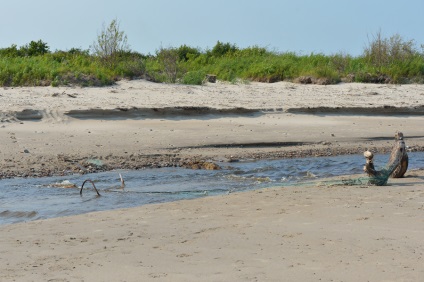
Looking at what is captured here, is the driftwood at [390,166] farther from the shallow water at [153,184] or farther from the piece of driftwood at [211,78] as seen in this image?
the piece of driftwood at [211,78]

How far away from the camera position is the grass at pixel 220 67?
52.9 ft

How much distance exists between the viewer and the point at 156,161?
36.3 ft

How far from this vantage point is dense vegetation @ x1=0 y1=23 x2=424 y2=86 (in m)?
16.2

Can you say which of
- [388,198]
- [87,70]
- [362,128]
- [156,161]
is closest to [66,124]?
[156,161]

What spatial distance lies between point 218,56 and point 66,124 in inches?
495

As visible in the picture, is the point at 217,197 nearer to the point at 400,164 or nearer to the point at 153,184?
the point at 153,184

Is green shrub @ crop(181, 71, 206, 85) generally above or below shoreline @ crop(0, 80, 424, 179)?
above

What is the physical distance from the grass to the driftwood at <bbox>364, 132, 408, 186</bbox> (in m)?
8.13

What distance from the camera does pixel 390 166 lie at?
9.06 metres

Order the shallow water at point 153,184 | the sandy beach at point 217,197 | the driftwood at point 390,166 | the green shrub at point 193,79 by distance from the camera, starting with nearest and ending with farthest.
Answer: the sandy beach at point 217,197
the shallow water at point 153,184
the driftwood at point 390,166
the green shrub at point 193,79

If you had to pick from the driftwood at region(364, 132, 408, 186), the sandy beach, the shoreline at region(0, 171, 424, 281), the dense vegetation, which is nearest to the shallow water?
the sandy beach

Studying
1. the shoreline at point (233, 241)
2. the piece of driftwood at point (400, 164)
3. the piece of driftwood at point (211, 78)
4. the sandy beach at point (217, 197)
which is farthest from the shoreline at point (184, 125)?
the shoreline at point (233, 241)

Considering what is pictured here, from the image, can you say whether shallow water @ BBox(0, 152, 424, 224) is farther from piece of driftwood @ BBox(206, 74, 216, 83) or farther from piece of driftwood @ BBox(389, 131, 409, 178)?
piece of driftwood @ BBox(206, 74, 216, 83)

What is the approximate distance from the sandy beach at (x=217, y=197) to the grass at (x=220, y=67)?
2.57 feet
